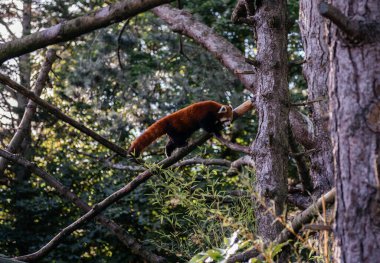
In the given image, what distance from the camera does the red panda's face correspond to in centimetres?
464

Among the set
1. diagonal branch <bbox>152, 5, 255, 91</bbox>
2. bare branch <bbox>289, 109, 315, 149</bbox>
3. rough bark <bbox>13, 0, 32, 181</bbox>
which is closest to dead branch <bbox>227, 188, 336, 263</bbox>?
bare branch <bbox>289, 109, 315, 149</bbox>

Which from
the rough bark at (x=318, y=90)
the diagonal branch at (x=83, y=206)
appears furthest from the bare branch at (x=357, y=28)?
the diagonal branch at (x=83, y=206)

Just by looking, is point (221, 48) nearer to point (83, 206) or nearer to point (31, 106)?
point (83, 206)

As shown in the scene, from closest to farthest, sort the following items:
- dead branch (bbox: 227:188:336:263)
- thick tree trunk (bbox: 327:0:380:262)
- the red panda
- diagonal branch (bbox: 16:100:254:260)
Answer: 1. thick tree trunk (bbox: 327:0:380:262)
2. dead branch (bbox: 227:188:336:263)
3. diagonal branch (bbox: 16:100:254:260)
4. the red panda

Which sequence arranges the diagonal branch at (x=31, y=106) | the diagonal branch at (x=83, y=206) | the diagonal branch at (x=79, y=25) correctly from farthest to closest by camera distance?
1. the diagonal branch at (x=31, y=106)
2. the diagonal branch at (x=83, y=206)
3. the diagonal branch at (x=79, y=25)

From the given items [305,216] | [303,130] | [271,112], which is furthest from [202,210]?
[303,130]

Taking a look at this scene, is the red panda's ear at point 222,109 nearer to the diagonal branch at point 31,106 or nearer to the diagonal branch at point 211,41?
the diagonal branch at point 211,41

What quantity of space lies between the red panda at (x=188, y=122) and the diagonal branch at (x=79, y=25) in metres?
2.24

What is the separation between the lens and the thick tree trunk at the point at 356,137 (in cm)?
150

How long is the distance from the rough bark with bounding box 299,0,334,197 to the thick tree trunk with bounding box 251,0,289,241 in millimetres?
778

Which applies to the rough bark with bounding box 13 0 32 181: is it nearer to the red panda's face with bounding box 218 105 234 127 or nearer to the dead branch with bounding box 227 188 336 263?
the red panda's face with bounding box 218 105 234 127

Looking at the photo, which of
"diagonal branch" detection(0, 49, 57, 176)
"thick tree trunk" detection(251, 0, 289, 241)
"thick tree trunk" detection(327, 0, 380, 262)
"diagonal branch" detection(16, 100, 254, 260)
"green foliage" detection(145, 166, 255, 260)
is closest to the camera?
"thick tree trunk" detection(327, 0, 380, 262)

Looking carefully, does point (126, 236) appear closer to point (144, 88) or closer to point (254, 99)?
point (254, 99)

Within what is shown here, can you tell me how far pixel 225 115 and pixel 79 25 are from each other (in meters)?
2.49
